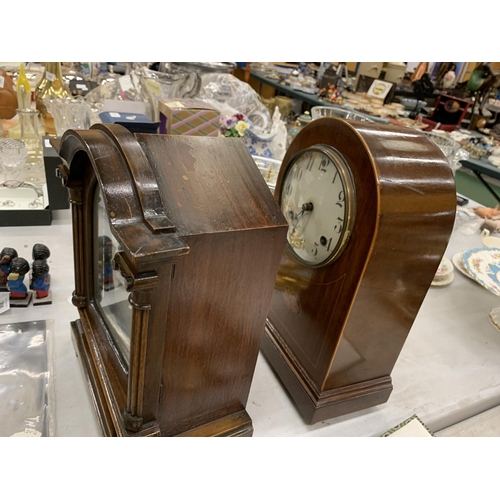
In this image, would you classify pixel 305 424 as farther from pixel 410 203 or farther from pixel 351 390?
pixel 410 203

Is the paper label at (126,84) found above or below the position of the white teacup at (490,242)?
above

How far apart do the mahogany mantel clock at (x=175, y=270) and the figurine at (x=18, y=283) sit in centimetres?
19

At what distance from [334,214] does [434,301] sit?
73 centimetres

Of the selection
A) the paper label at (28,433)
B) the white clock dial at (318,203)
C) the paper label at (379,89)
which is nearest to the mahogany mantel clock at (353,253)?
the white clock dial at (318,203)

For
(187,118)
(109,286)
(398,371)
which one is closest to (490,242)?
(398,371)

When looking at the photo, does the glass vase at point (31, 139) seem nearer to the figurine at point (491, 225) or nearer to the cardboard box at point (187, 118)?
the cardboard box at point (187, 118)

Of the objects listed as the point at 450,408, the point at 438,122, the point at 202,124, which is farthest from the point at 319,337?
the point at 438,122

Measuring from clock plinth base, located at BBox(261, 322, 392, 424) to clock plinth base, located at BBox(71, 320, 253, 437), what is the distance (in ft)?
0.40

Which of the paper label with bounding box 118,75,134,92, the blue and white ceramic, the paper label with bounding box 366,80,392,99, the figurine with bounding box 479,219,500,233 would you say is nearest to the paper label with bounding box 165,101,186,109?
the blue and white ceramic

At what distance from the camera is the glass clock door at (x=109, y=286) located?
25.5 inches

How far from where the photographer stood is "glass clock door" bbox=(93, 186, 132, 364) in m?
0.65

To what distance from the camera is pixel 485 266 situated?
1187 mm

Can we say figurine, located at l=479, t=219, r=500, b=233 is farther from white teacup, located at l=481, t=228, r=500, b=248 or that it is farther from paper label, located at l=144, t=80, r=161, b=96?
paper label, located at l=144, t=80, r=161, b=96

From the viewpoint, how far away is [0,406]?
0.70 m
